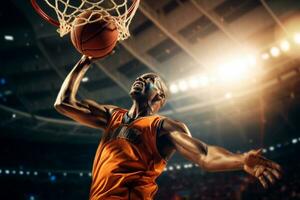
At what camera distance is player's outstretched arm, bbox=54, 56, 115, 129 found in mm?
2398

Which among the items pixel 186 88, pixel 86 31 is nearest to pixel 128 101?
pixel 186 88

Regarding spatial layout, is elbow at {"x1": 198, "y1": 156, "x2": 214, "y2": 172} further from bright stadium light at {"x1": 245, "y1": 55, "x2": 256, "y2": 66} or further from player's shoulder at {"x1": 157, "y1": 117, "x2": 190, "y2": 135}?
bright stadium light at {"x1": 245, "y1": 55, "x2": 256, "y2": 66}

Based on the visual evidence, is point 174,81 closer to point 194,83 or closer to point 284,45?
point 194,83

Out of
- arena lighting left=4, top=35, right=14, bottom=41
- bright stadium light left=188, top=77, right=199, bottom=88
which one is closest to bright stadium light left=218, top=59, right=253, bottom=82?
bright stadium light left=188, top=77, right=199, bottom=88

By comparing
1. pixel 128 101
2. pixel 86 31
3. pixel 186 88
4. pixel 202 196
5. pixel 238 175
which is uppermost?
pixel 128 101

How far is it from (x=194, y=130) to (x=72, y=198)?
582cm

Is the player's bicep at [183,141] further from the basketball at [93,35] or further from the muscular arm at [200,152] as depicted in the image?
the basketball at [93,35]

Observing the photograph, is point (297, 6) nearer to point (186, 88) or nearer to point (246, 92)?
point (246, 92)

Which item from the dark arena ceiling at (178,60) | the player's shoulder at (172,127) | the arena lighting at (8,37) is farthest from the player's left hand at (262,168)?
the arena lighting at (8,37)

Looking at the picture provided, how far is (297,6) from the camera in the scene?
866cm

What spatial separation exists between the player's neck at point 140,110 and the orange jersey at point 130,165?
214 mm

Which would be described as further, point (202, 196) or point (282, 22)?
point (202, 196)

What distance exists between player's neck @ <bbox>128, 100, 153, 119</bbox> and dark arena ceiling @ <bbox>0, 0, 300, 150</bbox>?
5903 mm

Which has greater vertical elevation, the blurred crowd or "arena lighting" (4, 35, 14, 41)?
"arena lighting" (4, 35, 14, 41)
